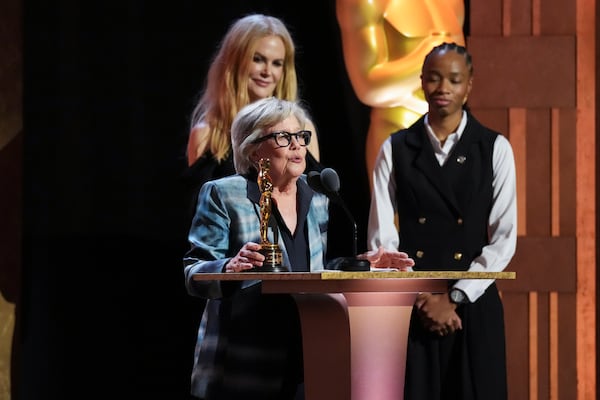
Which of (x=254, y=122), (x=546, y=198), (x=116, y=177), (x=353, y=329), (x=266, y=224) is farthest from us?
(x=116, y=177)

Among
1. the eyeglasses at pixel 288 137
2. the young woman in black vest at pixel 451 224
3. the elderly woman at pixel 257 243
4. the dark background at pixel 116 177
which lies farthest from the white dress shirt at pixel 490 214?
the dark background at pixel 116 177

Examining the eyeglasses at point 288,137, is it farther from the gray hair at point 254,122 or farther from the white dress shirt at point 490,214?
the white dress shirt at point 490,214

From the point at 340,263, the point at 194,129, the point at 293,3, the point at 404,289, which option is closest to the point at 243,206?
the point at 340,263

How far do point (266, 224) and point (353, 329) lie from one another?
29cm

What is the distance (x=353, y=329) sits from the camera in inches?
86.5

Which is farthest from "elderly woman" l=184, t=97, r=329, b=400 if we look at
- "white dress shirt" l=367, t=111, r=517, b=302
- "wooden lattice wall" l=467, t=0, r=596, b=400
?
"wooden lattice wall" l=467, t=0, r=596, b=400

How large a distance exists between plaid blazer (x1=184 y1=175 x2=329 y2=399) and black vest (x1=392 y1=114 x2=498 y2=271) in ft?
1.82

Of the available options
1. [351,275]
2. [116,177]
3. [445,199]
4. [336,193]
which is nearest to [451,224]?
[445,199]

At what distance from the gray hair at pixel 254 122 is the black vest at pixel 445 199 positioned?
0.64m

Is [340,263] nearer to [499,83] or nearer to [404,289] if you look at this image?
[404,289]

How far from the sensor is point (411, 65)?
3.84 metres

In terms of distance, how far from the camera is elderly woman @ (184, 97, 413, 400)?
246 centimetres

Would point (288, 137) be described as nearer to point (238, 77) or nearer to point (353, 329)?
point (353, 329)

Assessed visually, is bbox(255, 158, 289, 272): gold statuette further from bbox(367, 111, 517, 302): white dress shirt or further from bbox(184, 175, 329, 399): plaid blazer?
bbox(367, 111, 517, 302): white dress shirt
